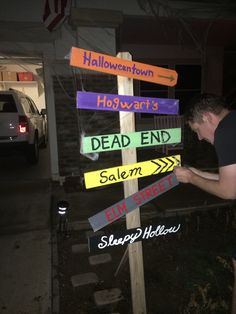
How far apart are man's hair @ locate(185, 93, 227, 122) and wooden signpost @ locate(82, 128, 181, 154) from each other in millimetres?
351

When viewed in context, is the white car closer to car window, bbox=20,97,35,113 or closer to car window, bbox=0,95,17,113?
car window, bbox=0,95,17,113

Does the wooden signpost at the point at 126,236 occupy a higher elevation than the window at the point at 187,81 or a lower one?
lower

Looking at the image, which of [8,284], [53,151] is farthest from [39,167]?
[8,284]

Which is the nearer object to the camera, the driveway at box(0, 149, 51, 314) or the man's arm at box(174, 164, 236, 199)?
the man's arm at box(174, 164, 236, 199)

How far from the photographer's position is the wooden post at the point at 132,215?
2.37 metres

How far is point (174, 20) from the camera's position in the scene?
6.26 metres

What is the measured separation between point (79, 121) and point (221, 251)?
11.6 ft

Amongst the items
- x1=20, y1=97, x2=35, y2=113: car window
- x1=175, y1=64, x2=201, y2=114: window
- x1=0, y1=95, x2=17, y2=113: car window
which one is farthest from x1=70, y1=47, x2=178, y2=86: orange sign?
x1=175, y1=64, x2=201, y2=114: window

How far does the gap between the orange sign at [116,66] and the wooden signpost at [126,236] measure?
4.18ft

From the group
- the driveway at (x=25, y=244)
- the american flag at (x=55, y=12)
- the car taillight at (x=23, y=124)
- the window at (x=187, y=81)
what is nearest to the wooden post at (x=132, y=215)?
the driveway at (x=25, y=244)

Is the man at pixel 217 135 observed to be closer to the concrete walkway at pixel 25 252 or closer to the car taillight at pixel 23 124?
the concrete walkway at pixel 25 252

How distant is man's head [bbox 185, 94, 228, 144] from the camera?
7.07 feet

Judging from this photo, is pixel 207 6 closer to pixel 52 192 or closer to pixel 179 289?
pixel 52 192

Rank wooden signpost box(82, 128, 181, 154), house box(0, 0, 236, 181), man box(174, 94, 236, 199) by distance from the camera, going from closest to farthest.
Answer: man box(174, 94, 236, 199) → wooden signpost box(82, 128, 181, 154) → house box(0, 0, 236, 181)
